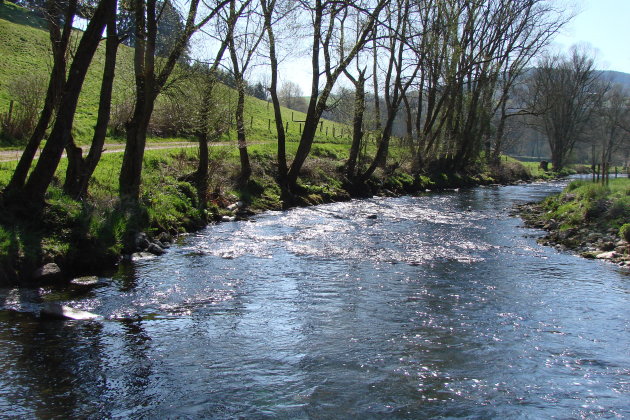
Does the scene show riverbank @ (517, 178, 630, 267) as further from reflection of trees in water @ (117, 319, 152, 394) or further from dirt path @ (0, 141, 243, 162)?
dirt path @ (0, 141, 243, 162)

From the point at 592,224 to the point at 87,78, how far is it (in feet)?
116

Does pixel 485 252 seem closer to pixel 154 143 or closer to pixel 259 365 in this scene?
pixel 259 365

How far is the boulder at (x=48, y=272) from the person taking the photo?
978cm

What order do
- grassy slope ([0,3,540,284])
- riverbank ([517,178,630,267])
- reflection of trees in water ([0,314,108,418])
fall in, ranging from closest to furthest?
reflection of trees in water ([0,314,108,418]) < grassy slope ([0,3,540,284]) < riverbank ([517,178,630,267])

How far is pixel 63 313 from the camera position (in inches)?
316

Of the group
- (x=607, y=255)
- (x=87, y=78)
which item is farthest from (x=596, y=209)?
(x=87, y=78)

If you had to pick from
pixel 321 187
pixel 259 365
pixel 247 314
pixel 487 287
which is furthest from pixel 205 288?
pixel 321 187

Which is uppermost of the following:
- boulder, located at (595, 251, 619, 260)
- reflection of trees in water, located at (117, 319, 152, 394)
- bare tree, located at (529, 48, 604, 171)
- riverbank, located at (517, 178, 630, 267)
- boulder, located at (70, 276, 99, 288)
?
bare tree, located at (529, 48, 604, 171)

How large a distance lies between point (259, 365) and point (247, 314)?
203 centimetres

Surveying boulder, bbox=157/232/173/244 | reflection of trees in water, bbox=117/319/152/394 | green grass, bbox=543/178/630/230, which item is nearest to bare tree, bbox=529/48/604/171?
green grass, bbox=543/178/630/230

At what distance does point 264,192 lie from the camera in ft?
76.6

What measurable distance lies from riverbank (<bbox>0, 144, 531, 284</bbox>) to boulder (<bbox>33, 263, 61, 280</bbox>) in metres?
0.02

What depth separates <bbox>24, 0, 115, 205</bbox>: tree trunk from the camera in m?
11.2

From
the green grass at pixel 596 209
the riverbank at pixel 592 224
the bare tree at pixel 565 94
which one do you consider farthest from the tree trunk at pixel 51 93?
the bare tree at pixel 565 94
